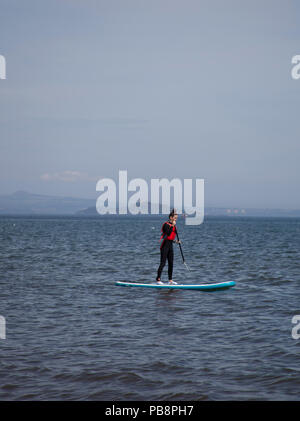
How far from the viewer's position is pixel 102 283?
58.0 feet

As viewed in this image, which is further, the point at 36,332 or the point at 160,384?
the point at 36,332

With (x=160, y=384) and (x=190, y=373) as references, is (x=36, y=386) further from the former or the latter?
(x=190, y=373)

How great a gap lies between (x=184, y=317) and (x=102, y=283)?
631 cm

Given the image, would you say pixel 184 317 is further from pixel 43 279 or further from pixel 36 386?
pixel 43 279

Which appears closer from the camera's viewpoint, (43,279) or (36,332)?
(36,332)

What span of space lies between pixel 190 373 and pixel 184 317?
4.11 meters

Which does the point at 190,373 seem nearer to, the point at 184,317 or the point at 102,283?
the point at 184,317

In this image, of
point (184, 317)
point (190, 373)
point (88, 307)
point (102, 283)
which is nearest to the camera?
Answer: point (190, 373)

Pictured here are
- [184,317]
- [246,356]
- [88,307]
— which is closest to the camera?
[246,356]

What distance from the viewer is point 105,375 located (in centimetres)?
768
